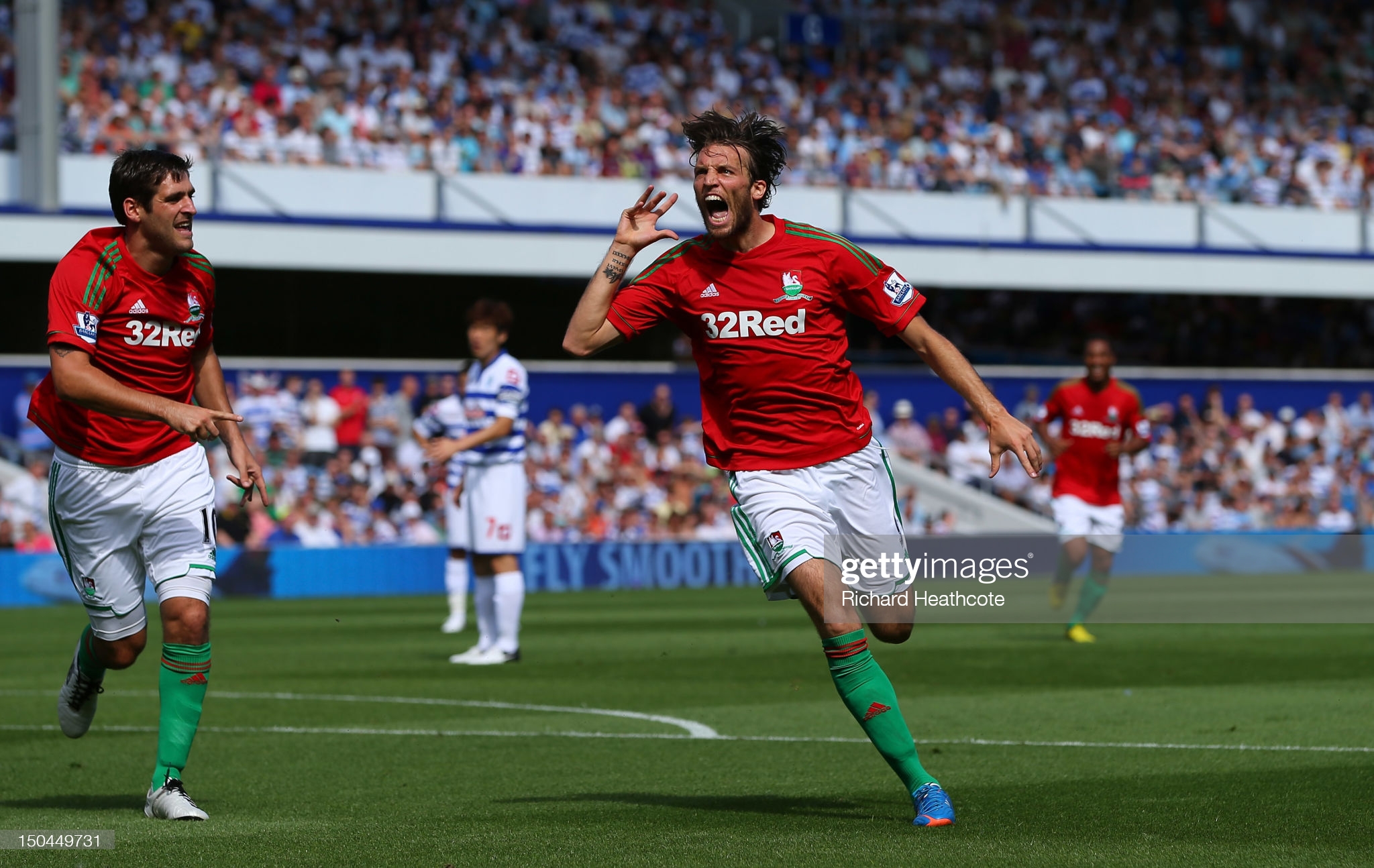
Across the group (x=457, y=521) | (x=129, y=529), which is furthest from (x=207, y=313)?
(x=457, y=521)

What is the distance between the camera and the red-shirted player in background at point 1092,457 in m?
15.3

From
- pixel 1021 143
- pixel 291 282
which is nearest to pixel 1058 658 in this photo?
pixel 291 282

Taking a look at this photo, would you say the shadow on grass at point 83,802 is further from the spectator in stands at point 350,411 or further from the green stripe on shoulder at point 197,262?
the spectator in stands at point 350,411

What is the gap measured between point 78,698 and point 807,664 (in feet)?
22.6

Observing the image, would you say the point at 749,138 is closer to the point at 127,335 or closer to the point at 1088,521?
the point at 127,335

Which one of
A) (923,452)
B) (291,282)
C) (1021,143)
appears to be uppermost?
(1021,143)

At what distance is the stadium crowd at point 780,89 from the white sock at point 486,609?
13858 mm

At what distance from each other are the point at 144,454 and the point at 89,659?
2.99 feet

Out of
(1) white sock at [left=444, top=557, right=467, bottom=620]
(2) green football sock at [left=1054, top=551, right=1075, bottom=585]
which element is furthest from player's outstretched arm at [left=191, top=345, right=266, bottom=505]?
(2) green football sock at [left=1054, top=551, right=1075, bottom=585]

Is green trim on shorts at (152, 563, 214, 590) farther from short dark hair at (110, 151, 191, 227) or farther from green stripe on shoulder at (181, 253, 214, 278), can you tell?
short dark hair at (110, 151, 191, 227)

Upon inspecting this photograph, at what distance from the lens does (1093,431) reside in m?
15.4

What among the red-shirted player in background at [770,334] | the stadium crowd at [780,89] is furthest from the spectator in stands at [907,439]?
the red-shirted player in background at [770,334]

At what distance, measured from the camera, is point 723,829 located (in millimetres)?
6324

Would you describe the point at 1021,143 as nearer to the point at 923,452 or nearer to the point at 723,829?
the point at 923,452
